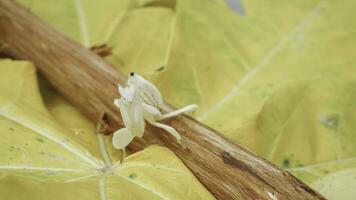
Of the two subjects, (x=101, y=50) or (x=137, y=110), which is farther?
(x=101, y=50)

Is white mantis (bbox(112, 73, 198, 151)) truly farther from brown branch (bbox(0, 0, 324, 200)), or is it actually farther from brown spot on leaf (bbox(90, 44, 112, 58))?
brown spot on leaf (bbox(90, 44, 112, 58))

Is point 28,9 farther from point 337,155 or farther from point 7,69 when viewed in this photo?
point 337,155

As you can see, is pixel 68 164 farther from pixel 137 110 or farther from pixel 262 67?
pixel 262 67

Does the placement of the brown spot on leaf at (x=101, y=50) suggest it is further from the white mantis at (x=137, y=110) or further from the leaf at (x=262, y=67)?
the white mantis at (x=137, y=110)

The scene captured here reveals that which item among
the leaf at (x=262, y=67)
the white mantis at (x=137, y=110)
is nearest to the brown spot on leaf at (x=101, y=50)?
the leaf at (x=262, y=67)

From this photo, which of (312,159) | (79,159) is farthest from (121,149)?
(312,159)

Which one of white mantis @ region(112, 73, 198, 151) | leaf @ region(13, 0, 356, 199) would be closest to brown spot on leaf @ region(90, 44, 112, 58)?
leaf @ region(13, 0, 356, 199)

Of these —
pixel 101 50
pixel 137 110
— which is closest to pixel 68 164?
pixel 137 110
